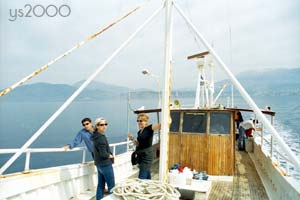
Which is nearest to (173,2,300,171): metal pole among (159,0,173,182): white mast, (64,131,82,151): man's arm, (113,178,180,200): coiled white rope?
(159,0,173,182): white mast

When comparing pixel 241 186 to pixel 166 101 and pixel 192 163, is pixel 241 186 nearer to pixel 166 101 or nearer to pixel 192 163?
pixel 192 163

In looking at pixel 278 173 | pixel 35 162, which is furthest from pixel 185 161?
pixel 35 162

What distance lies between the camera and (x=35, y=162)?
29578mm

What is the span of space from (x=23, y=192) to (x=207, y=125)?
5135 mm

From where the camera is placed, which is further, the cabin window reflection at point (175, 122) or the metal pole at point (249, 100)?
the cabin window reflection at point (175, 122)

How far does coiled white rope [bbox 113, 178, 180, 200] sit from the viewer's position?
11.2 feet

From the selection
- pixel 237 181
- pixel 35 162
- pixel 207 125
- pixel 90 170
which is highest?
pixel 207 125

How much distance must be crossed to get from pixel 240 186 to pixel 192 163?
1.49 meters

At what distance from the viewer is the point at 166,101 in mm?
4066

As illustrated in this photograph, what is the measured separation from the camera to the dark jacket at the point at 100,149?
4.71 meters

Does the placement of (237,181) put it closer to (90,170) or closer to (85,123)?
(90,170)

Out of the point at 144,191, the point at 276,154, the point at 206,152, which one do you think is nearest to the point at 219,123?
the point at 206,152

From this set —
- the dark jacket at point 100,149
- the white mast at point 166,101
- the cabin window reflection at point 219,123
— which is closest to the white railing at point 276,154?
the cabin window reflection at point 219,123

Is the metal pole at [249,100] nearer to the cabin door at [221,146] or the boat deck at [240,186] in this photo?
the boat deck at [240,186]
